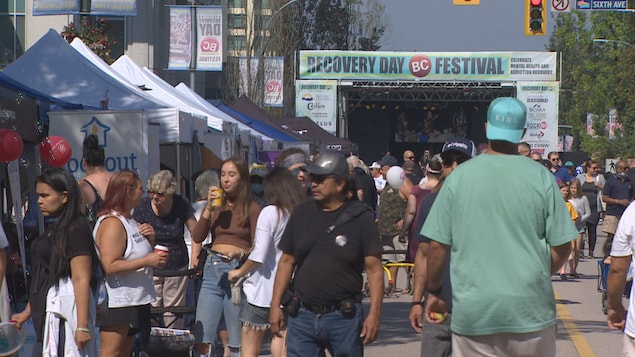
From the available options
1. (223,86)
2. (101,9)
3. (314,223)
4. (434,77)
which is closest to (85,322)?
(314,223)

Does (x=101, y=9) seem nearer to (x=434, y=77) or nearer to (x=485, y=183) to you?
(x=485, y=183)

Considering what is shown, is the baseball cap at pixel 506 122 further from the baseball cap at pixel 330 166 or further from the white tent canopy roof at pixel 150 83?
the white tent canopy roof at pixel 150 83

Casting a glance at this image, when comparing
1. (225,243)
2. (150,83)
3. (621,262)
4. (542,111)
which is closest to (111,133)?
(225,243)

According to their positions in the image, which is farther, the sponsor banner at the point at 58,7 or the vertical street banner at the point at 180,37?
the vertical street banner at the point at 180,37

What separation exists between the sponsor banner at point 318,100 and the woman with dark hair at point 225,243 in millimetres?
36705

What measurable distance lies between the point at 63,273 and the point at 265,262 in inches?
79.4

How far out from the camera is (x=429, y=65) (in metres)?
45.2

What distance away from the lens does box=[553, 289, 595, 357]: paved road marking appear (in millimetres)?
11688

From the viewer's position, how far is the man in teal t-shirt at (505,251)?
17.3ft

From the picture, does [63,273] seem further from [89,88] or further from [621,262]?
[89,88]

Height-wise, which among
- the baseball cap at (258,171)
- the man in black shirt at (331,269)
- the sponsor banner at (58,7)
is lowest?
the man in black shirt at (331,269)

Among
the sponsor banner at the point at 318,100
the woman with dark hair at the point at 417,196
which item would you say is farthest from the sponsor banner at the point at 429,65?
the woman with dark hair at the point at 417,196

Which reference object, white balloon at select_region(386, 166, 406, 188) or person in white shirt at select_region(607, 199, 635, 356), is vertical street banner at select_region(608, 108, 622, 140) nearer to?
white balloon at select_region(386, 166, 406, 188)

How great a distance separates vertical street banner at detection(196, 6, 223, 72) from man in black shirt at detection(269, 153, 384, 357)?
63.6 ft
